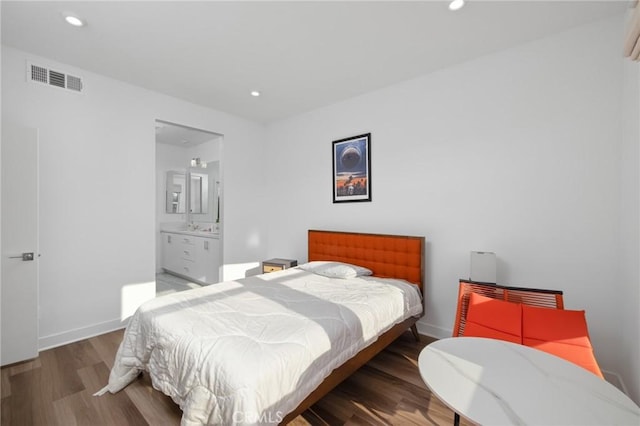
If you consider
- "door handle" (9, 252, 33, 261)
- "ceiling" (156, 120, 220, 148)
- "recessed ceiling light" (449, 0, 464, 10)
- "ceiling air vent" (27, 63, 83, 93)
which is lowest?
"door handle" (9, 252, 33, 261)

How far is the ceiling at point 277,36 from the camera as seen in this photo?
6.51 feet

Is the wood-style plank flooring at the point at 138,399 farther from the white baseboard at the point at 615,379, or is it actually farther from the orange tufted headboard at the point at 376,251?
the white baseboard at the point at 615,379

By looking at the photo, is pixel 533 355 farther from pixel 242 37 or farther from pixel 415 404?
pixel 242 37

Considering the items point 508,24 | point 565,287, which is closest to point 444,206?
point 565,287

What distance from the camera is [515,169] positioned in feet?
8.00

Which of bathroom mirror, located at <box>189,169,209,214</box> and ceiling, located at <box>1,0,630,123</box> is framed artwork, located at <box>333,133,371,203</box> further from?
bathroom mirror, located at <box>189,169,209,214</box>

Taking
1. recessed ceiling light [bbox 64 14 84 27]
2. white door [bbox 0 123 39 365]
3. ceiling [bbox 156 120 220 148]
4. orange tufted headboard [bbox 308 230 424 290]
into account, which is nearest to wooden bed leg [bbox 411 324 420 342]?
orange tufted headboard [bbox 308 230 424 290]

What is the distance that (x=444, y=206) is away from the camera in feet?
9.32

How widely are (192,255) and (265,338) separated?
12.9ft

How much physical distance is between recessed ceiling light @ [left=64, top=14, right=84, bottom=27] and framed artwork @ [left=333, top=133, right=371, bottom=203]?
8.85ft

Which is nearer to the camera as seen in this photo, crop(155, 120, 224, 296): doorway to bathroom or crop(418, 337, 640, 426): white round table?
crop(418, 337, 640, 426): white round table

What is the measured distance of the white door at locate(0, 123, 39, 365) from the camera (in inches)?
90.1

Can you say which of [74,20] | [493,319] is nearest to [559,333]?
[493,319]

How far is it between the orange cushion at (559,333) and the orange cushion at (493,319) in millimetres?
47
